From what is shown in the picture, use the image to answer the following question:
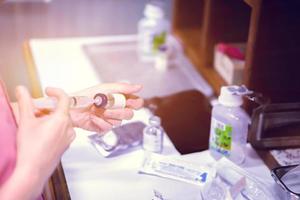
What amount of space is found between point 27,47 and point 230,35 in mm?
689

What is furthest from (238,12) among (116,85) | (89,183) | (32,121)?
(32,121)

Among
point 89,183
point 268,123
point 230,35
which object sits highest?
point 230,35

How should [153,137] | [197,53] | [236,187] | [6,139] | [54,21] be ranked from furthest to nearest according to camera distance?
1. [54,21]
2. [197,53]
3. [153,137]
4. [236,187]
5. [6,139]

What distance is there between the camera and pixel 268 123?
1200mm

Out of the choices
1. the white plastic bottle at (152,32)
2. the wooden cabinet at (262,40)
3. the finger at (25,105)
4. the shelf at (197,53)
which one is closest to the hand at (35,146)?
the finger at (25,105)

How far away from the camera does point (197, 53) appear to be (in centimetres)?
165

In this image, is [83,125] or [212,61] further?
[212,61]

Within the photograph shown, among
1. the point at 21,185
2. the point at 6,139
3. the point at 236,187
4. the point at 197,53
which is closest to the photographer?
the point at 21,185

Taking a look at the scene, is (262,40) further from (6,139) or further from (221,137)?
(6,139)

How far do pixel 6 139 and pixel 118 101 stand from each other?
0.28m

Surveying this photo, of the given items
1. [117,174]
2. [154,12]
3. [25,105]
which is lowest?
Answer: [117,174]

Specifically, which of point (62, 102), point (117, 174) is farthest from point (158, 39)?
point (62, 102)

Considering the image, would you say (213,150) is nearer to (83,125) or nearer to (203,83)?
(83,125)

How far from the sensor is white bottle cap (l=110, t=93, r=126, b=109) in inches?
43.6
